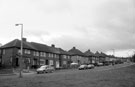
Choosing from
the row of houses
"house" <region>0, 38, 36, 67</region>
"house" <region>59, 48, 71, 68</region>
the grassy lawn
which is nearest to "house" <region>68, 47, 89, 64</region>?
"house" <region>59, 48, 71, 68</region>

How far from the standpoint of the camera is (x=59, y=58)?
78.9 metres

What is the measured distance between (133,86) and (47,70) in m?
28.3

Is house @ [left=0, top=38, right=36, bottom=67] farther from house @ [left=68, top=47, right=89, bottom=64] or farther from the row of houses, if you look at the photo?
house @ [left=68, top=47, right=89, bottom=64]

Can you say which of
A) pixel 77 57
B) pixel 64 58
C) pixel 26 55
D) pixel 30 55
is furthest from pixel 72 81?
pixel 77 57

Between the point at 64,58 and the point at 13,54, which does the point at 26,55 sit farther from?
the point at 64,58

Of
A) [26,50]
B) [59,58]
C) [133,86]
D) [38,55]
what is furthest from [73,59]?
[133,86]

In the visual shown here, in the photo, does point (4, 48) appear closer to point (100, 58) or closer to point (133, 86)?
point (133, 86)

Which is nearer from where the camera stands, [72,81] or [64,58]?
[72,81]

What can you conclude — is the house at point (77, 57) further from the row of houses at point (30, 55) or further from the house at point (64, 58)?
the row of houses at point (30, 55)

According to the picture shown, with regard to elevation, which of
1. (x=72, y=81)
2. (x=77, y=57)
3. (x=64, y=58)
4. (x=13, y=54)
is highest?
(x=13, y=54)

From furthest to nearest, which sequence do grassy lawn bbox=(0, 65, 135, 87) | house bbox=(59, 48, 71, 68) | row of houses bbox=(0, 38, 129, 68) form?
1. house bbox=(59, 48, 71, 68)
2. row of houses bbox=(0, 38, 129, 68)
3. grassy lawn bbox=(0, 65, 135, 87)

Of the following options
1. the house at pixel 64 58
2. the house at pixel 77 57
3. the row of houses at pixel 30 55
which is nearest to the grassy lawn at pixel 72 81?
the row of houses at pixel 30 55

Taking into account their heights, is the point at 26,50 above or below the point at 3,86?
above

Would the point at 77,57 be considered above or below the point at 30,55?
below
